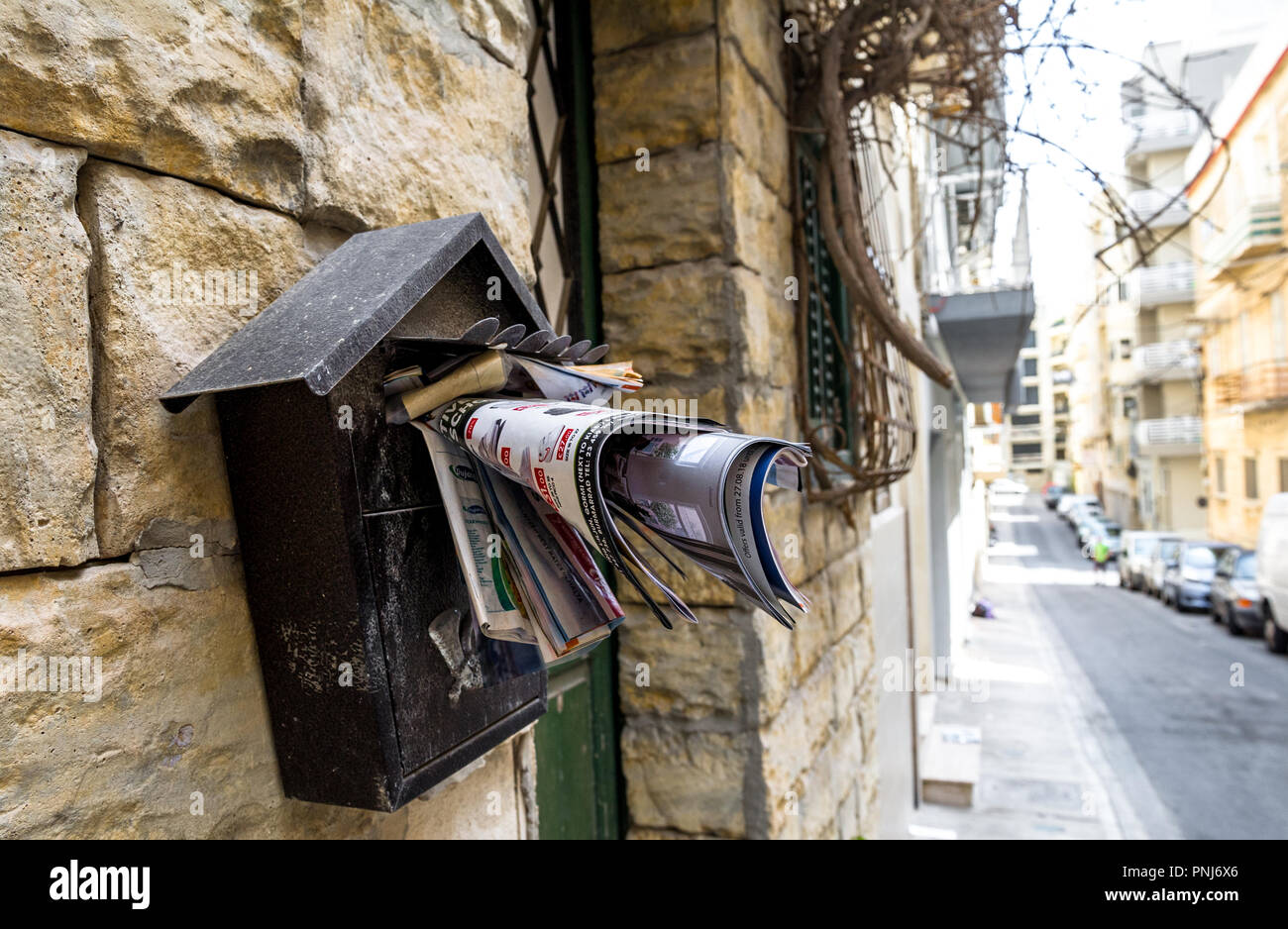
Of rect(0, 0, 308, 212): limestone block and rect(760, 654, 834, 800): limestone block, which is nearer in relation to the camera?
rect(0, 0, 308, 212): limestone block

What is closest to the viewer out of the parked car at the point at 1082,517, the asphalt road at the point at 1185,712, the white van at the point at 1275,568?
the asphalt road at the point at 1185,712

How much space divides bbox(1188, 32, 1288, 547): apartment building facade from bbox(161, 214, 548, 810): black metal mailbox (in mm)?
15951

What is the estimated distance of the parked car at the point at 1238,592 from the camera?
1343cm

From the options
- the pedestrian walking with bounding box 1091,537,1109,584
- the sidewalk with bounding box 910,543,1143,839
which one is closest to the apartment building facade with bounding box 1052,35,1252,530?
the pedestrian walking with bounding box 1091,537,1109,584

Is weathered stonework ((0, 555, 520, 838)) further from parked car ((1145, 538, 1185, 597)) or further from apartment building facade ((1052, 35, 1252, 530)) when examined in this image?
apartment building facade ((1052, 35, 1252, 530))

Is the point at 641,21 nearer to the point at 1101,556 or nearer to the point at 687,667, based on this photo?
the point at 687,667

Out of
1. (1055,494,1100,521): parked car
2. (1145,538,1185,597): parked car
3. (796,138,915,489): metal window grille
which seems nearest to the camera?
(796,138,915,489): metal window grille

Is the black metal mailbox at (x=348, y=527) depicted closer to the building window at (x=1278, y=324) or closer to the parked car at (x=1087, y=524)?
the building window at (x=1278, y=324)

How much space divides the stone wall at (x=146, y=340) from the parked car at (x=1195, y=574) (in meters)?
18.1

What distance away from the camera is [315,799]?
2.97 feet

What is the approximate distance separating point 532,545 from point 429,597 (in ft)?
0.43

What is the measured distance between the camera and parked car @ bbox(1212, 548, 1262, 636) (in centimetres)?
1343

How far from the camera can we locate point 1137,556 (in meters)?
19.5

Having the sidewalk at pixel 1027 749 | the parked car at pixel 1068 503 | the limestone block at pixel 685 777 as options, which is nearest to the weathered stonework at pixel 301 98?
the limestone block at pixel 685 777
